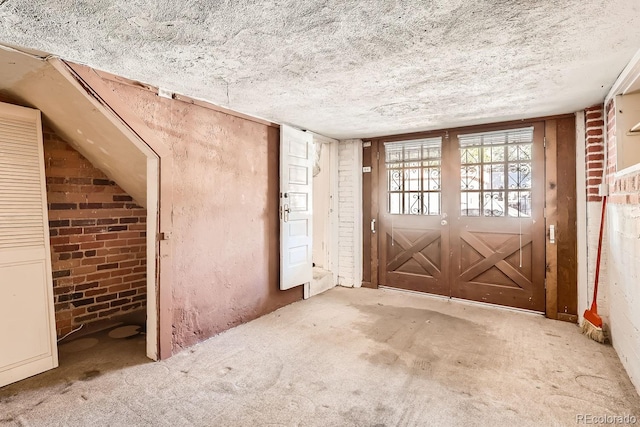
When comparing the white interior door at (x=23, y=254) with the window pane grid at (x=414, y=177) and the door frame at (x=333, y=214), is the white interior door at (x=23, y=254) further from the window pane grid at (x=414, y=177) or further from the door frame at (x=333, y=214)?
the window pane grid at (x=414, y=177)

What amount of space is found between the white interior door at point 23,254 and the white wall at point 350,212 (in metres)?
3.66

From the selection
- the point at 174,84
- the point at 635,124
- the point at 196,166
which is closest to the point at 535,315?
the point at 635,124

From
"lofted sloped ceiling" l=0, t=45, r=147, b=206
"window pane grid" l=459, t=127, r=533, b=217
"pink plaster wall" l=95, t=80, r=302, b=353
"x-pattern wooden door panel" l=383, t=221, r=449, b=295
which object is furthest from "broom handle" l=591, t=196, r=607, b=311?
"lofted sloped ceiling" l=0, t=45, r=147, b=206

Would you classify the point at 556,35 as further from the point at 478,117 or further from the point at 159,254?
the point at 159,254

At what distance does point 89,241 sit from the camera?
10.9ft

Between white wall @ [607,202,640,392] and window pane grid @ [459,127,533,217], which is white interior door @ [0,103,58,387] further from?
window pane grid @ [459,127,533,217]

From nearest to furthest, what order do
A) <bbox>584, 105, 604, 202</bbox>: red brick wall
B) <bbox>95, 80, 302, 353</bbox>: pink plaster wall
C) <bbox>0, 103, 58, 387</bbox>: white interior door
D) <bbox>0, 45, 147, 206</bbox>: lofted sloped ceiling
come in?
<bbox>0, 45, 147, 206</bbox>: lofted sloped ceiling
<bbox>0, 103, 58, 387</bbox>: white interior door
<bbox>95, 80, 302, 353</bbox>: pink plaster wall
<bbox>584, 105, 604, 202</bbox>: red brick wall

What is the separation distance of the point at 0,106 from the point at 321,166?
3.83 meters

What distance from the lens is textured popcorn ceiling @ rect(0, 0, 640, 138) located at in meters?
1.65

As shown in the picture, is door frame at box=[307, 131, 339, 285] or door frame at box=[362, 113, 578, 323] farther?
door frame at box=[307, 131, 339, 285]

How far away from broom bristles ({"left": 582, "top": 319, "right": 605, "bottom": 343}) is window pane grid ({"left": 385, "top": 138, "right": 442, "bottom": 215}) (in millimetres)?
1978

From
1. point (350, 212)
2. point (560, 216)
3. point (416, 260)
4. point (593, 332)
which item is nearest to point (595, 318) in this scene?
point (593, 332)

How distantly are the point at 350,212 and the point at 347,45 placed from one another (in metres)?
3.35

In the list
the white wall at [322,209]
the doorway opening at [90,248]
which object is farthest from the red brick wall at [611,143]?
the doorway opening at [90,248]
